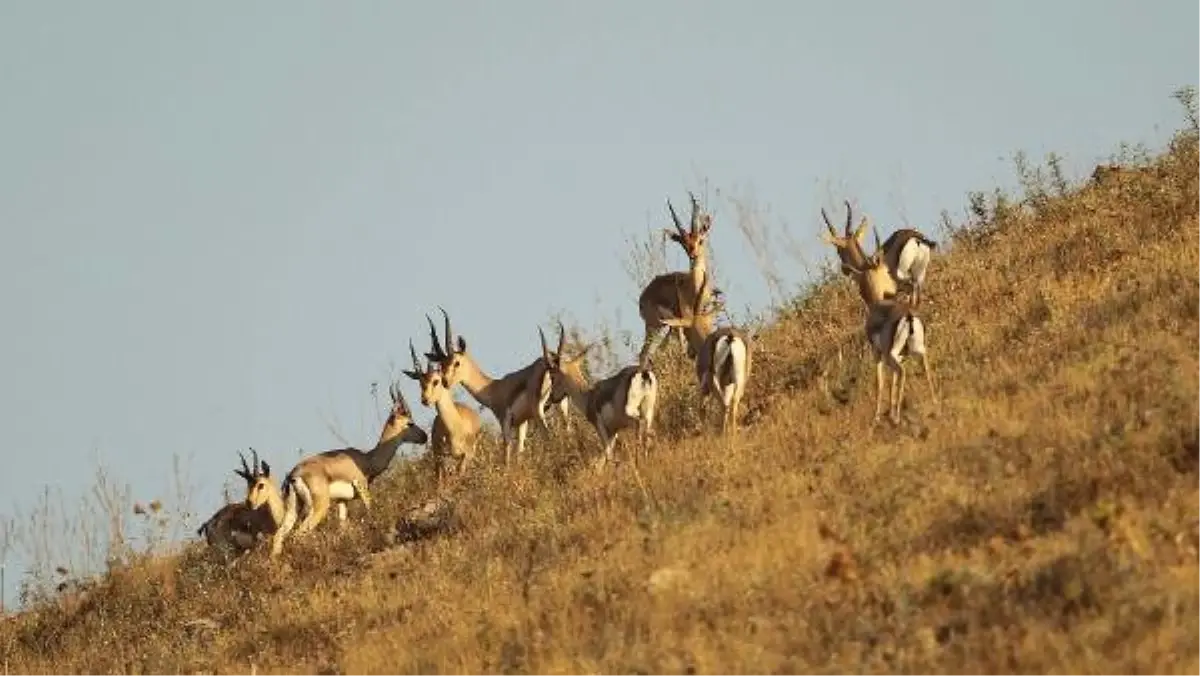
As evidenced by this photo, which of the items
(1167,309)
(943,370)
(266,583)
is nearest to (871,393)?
(943,370)

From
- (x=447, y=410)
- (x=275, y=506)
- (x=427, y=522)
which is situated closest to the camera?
(x=427, y=522)

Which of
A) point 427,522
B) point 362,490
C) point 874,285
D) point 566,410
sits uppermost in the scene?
point 874,285

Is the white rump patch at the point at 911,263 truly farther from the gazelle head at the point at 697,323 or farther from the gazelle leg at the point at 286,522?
the gazelle leg at the point at 286,522

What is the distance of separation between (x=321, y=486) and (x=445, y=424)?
202 centimetres

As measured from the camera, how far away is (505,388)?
72.9 feet

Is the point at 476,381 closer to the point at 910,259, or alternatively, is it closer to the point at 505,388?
the point at 505,388

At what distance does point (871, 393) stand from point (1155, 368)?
396 cm

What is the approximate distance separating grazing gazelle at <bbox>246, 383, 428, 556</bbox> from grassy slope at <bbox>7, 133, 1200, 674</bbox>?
1.04 meters

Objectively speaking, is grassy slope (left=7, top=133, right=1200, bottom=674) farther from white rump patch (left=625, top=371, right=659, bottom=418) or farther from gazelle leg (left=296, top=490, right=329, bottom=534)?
gazelle leg (left=296, top=490, right=329, bottom=534)

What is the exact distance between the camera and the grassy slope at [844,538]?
952cm

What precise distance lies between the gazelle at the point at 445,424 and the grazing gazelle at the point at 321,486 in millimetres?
1029

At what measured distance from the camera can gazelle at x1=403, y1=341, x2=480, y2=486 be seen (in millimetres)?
22703

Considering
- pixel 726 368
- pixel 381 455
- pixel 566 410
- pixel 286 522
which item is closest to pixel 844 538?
pixel 726 368

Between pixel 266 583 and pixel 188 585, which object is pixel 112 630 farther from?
pixel 266 583
